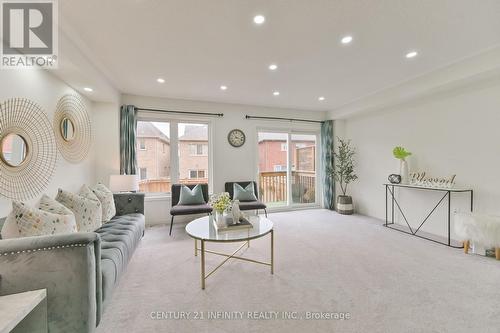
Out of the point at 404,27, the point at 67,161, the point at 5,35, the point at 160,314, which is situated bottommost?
the point at 160,314

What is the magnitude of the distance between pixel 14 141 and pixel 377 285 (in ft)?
12.2

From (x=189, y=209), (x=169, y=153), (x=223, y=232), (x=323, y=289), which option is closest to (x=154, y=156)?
(x=169, y=153)

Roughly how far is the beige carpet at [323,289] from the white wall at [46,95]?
1.28m

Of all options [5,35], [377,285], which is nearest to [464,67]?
[377,285]

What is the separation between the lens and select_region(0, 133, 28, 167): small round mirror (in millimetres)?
1899

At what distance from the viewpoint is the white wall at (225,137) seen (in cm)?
418

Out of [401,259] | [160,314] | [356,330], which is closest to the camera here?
[356,330]

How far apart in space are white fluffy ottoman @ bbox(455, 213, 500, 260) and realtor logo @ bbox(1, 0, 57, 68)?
16.2 feet

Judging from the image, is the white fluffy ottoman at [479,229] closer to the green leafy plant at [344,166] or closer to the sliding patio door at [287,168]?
the green leafy plant at [344,166]

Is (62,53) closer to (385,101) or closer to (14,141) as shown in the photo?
(14,141)

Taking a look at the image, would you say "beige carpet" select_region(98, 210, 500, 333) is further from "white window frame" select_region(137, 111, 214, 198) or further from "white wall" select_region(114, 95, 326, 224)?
"white window frame" select_region(137, 111, 214, 198)

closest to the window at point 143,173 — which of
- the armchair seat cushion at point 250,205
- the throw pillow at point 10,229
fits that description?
A: the armchair seat cushion at point 250,205

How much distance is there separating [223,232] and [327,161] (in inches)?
151

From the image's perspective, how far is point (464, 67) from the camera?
275 centimetres
